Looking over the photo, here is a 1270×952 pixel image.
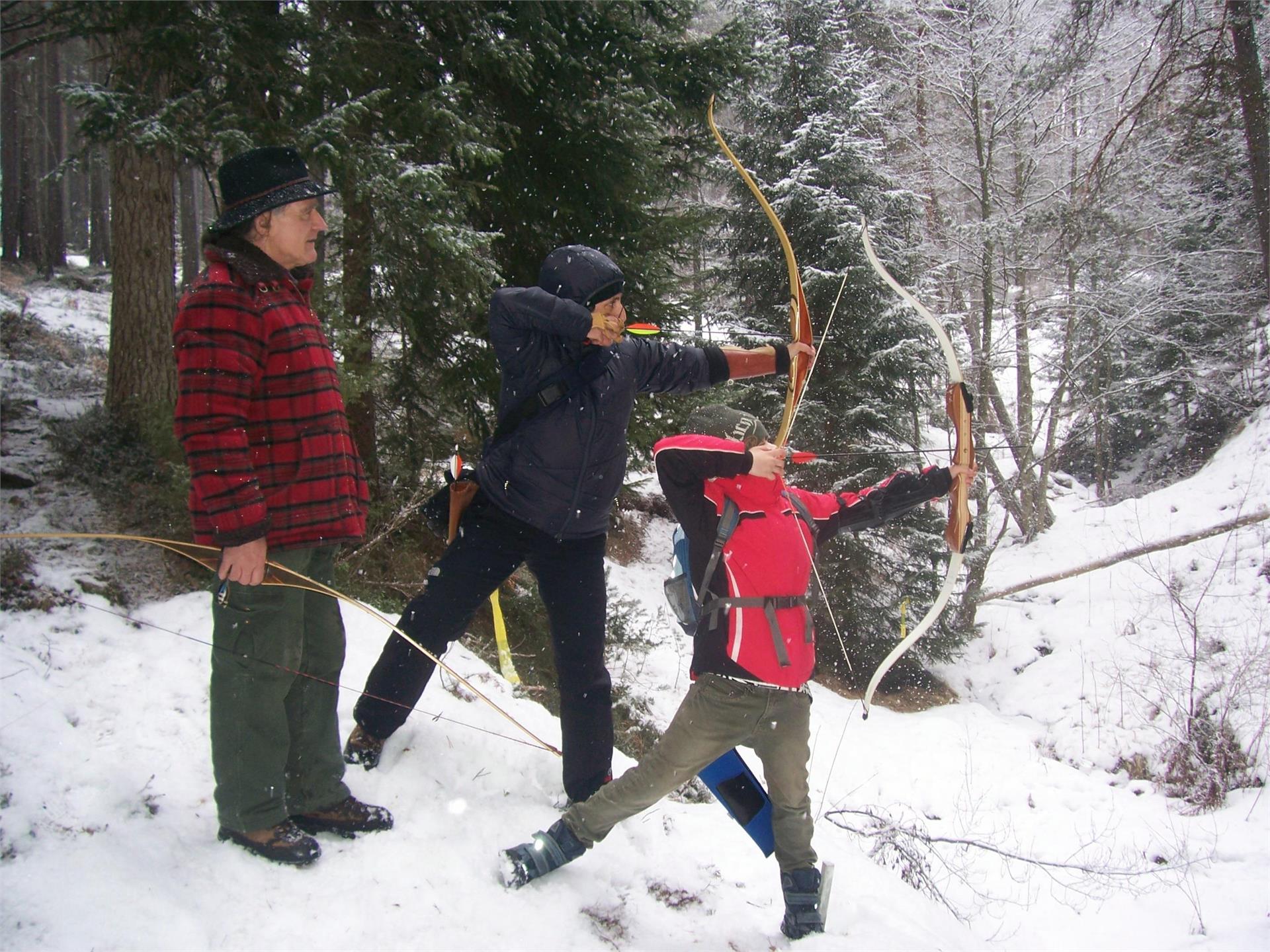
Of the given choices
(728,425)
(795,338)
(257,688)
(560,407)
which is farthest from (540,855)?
(795,338)

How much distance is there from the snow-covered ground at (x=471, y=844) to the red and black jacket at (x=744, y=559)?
84cm

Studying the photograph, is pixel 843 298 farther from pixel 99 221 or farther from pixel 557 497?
pixel 99 221

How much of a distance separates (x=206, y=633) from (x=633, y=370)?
89.4 inches

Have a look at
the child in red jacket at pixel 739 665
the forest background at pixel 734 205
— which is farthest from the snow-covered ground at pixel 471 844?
the forest background at pixel 734 205

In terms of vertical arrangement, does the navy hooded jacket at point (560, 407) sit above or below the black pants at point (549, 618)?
above

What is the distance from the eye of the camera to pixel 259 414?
2117 millimetres

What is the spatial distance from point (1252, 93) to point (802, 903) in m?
10.5

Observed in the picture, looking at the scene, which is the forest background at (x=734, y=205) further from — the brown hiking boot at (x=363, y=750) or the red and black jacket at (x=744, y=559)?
the brown hiking boot at (x=363, y=750)

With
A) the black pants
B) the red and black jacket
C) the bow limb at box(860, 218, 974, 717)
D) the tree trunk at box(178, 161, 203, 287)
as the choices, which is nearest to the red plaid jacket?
the black pants

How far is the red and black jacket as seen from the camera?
8.10ft

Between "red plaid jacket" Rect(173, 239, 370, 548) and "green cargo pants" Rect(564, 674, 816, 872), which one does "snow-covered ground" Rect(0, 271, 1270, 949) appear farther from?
"red plaid jacket" Rect(173, 239, 370, 548)

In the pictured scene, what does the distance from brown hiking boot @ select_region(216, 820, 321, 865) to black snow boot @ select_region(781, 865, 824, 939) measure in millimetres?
1457

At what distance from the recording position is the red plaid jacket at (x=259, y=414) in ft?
6.32

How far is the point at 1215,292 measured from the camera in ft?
46.0
